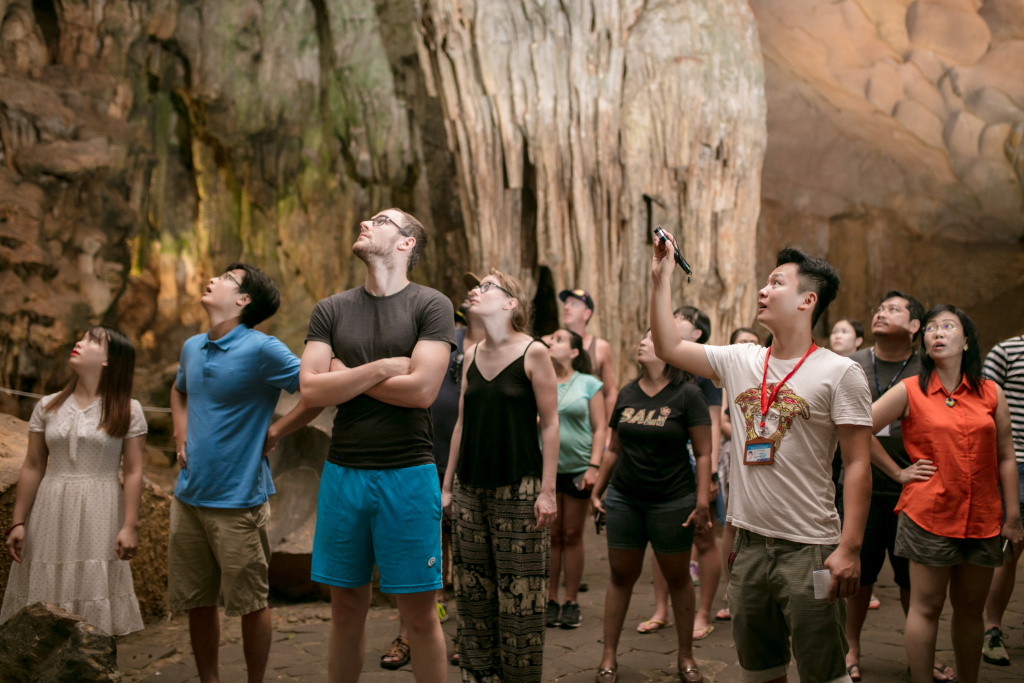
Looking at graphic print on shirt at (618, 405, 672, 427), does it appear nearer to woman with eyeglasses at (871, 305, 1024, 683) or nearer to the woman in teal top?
the woman in teal top

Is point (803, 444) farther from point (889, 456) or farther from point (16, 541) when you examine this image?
point (16, 541)

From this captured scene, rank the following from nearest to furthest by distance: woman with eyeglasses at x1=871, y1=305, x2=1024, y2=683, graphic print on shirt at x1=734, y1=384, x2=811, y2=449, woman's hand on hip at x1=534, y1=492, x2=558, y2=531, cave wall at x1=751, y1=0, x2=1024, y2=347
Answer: graphic print on shirt at x1=734, y1=384, x2=811, y2=449
woman's hand on hip at x1=534, y1=492, x2=558, y2=531
woman with eyeglasses at x1=871, y1=305, x2=1024, y2=683
cave wall at x1=751, y1=0, x2=1024, y2=347

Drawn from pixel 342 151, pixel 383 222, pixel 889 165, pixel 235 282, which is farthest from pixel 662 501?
pixel 889 165

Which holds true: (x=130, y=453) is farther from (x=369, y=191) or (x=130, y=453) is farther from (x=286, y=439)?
(x=369, y=191)

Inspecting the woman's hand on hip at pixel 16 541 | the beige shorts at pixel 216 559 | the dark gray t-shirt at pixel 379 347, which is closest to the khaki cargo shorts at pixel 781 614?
the dark gray t-shirt at pixel 379 347

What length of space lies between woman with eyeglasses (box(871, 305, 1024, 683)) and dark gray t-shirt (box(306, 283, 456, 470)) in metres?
1.63

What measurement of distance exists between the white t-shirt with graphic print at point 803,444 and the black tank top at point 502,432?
2.57 ft

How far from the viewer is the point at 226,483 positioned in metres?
2.78

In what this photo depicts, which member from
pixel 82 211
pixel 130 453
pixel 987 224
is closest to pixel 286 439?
pixel 130 453

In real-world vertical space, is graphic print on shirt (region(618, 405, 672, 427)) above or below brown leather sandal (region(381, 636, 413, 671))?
above

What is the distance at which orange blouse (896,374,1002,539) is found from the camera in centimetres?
273

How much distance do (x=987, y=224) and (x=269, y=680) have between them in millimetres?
10280

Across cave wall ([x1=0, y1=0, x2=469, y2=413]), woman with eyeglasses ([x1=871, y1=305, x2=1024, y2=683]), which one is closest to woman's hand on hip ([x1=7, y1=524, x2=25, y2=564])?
woman with eyeglasses ([x1=871, y1=305, x2=1024, y2=683])

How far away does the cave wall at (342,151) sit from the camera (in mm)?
6488
